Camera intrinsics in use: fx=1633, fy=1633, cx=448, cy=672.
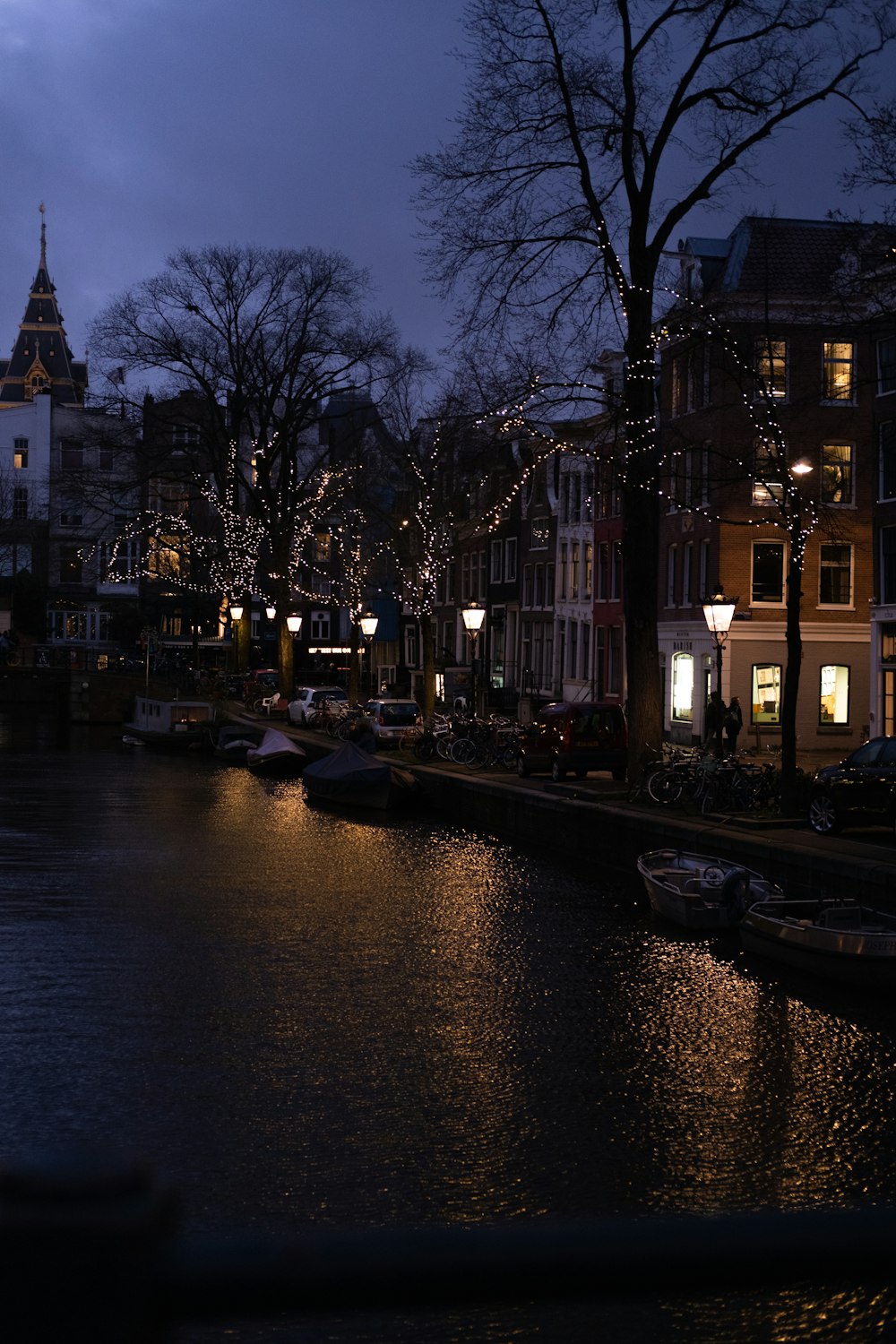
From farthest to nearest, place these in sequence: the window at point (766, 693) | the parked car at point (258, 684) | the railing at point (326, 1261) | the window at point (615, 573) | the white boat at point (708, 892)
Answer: the parked car at point (258, 684)
the window at point (615, 573)
the window at point (766, 693)
the white boat at point (708, 892)
the railing at point (326, 1261)

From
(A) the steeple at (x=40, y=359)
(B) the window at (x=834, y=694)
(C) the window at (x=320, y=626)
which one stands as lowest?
(B) the window at (x=834, y=694)

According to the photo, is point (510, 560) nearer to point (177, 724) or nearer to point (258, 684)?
point (258, 684)

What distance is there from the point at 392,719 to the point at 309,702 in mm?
11671

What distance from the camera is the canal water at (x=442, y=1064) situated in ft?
33.0

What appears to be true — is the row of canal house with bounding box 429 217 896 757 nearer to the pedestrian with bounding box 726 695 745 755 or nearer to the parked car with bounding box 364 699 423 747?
the pedestrian with bounding box 726 695 745 755

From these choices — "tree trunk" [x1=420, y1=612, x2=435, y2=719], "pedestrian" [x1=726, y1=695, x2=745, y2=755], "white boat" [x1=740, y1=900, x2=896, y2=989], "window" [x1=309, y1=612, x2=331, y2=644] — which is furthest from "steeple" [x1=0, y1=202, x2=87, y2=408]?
"white boat" [x1=740, y1=900, x2=896, y2=989]

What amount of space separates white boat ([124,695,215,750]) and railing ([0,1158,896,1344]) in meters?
62.2

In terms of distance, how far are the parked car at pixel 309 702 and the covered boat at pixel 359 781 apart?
62.7 ft

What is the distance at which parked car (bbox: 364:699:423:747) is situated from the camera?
165 ft

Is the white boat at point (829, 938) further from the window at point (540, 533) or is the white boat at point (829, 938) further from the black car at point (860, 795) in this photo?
the window at point (540, 533)

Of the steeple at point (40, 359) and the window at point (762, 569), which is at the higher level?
the steeple at point (40, 359)

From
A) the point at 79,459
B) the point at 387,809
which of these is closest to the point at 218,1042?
the point at 387,809

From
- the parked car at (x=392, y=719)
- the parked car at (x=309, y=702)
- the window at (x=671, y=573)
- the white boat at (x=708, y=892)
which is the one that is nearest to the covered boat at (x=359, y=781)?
the parked car at (x=392, y=719)

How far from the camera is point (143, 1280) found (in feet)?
5.95
